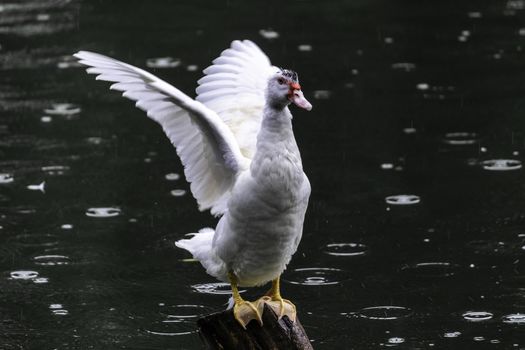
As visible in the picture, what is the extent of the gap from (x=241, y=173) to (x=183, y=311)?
194 centimetres

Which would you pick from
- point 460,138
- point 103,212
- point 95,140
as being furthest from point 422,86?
point 103,212

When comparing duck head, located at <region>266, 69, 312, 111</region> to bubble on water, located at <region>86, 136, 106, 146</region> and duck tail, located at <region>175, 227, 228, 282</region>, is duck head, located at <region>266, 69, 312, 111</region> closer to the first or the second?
duck tail, located at <region>175, 227, 228, 282</region>

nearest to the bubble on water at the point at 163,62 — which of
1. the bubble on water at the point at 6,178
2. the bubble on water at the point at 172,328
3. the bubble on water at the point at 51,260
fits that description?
the bubble on water at the point at 6,178

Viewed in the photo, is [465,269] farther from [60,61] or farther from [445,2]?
[445,2]

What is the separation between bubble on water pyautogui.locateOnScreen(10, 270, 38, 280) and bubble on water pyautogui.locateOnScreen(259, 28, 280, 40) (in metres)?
7.20

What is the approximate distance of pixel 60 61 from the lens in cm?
1544

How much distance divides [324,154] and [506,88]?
285 cm

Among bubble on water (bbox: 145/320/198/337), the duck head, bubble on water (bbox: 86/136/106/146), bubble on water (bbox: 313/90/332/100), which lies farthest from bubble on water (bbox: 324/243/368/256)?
bubble on water (bbox: 313/90/332/100)

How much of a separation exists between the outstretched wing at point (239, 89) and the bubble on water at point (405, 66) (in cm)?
637

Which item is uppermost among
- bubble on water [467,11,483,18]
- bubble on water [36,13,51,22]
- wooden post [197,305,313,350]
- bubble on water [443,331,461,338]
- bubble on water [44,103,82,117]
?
bubble on water [467,11,483,18]

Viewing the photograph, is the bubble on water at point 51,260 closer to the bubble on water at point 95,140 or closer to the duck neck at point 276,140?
the bubble on water at point 95,140

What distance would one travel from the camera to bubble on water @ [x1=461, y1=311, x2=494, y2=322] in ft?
27.5

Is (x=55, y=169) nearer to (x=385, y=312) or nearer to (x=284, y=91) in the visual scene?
(x=385, y=312)

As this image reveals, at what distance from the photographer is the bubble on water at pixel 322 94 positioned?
536 inches
